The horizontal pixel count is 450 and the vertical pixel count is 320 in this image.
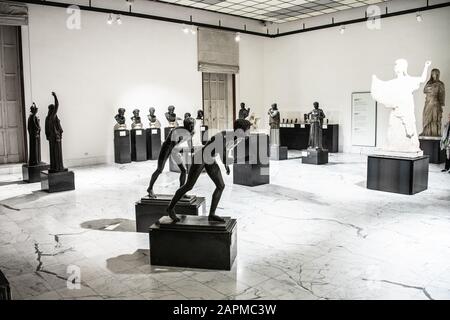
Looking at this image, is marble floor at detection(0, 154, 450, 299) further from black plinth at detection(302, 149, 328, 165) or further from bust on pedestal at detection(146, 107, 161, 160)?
bust on pedestal at detection(146, 107, 161, 160)

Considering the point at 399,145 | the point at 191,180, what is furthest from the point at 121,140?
the point at 191,180

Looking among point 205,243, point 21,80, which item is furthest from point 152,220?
point 21,80

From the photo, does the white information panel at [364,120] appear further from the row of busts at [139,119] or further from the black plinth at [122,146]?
the black plinth at [122,146]

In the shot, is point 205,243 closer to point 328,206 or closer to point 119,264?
point 119,264

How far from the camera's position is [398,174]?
7195mm

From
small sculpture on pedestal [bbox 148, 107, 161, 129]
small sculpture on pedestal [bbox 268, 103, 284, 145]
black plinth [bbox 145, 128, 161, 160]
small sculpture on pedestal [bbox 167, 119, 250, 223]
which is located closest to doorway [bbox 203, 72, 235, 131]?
small sculpture on pedestal [bbox 148, 107, 161, 129]

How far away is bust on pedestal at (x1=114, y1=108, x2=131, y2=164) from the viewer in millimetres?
11250

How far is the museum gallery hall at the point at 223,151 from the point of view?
3850 millimetres

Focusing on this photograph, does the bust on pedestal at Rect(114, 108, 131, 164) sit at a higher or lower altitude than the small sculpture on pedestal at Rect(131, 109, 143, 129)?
lower

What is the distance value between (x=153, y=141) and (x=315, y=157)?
462cm

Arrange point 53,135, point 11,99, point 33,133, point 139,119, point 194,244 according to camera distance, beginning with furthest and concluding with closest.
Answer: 1. point 139,119
2. point 11,99
3. point 33,133
4. point 53,135
5. point 194,244

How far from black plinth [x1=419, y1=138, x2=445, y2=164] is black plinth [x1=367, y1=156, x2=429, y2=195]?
3.60 meters

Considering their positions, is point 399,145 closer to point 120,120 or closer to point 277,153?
point 277,153

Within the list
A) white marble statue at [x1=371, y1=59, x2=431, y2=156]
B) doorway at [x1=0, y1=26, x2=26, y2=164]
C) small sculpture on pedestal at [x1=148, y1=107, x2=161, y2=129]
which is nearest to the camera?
white marble statue at [x1=371, y1=59, x2=431, y2=156]
